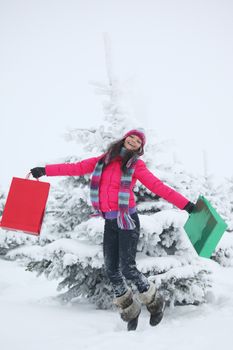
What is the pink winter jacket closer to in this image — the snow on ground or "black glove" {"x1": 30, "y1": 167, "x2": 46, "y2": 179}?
"black glove" {"x1": 30, "y1": 167, "x2": 46, "y2": 179}

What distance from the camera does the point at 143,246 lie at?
17.0 feet

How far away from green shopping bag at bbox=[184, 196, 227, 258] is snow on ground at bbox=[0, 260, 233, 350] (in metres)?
0.79

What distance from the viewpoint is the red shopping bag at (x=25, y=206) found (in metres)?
3.86

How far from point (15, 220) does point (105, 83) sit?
11.2 ft

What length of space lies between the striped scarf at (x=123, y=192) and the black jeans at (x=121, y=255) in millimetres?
112

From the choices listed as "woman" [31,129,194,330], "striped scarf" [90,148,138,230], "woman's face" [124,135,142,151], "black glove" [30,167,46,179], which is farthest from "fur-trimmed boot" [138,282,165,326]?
"black glove" [30,167,46,179]

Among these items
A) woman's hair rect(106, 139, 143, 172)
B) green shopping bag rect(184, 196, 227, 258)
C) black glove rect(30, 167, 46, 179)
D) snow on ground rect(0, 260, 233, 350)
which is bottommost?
snow on ground rect(0, 260, 233, 350)

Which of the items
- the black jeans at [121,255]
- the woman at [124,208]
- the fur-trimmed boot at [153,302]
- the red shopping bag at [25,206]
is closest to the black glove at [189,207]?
the woman at [124,208]

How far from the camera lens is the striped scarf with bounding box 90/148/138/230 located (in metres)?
3.63

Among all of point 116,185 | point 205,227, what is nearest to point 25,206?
point 116,185

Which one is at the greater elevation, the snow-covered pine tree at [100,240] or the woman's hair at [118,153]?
the woman's hair at [118,153]

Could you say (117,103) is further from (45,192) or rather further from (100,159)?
(45,192)

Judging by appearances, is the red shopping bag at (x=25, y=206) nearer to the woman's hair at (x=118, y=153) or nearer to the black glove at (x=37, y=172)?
the black glove at (x=37, y=172)

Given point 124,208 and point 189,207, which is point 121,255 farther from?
point 189,207
